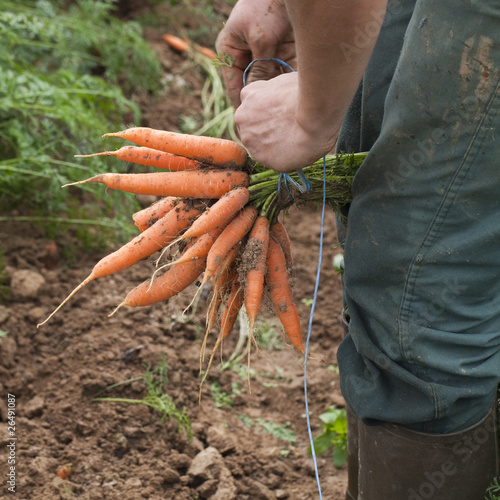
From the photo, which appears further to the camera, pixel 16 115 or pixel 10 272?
pixel 16 115

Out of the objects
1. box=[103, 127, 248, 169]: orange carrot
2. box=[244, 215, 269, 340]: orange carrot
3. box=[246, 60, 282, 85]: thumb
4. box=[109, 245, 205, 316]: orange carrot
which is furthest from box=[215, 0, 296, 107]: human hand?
box=[109, 245, 205, 316]: orange carrot

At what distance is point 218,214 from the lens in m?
1.69

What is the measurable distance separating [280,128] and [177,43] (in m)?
3.78

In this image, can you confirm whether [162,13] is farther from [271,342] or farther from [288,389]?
[288,389]

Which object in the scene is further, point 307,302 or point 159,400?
point 307,302

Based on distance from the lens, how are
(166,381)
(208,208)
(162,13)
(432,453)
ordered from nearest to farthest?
(432,453) → (208,208) → (166,381) → (162,13)

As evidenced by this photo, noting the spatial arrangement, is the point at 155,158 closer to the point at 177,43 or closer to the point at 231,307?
the point at 231,307

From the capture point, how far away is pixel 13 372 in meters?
2.41

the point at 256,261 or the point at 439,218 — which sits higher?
the point at 439,218

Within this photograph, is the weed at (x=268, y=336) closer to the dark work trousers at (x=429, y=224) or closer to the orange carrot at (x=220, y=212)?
the orange carrot at (x=220, y=212)

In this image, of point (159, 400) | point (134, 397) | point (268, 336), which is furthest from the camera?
point (268, 336)

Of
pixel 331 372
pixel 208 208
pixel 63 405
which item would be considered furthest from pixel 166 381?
pixel 208 208

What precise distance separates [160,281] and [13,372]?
3.22 ft

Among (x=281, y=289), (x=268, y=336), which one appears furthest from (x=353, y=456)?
(x=268, y=336)
